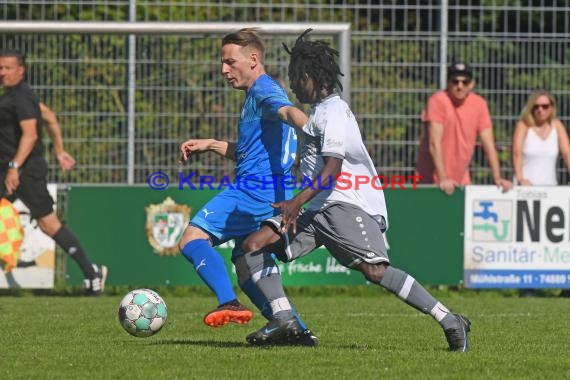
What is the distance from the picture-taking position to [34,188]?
44.8 ft

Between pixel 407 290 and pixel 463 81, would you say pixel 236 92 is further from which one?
pixel 407 290

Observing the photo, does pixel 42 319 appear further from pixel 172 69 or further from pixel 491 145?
pixel 491 145

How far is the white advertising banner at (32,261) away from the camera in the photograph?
14.0 meters

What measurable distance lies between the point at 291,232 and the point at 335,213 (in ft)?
0.90

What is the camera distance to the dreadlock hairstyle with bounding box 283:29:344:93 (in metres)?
8.02

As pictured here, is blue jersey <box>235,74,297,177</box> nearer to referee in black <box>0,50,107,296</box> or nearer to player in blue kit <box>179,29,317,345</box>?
player in blue kit <box>179,29,317,345</box>

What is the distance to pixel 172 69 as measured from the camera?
14.7 meters

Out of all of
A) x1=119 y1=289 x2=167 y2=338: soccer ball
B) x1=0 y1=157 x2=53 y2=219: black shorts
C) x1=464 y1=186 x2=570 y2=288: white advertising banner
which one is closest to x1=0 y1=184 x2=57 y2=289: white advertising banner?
x1=0 y1=157 x2=53 y2=219: black shorts

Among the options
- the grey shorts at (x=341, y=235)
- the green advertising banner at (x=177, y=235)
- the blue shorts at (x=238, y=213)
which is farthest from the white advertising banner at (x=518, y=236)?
the grey shorts at (x=341, y=235)

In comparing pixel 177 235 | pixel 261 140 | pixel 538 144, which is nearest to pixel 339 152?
pixel 261 140

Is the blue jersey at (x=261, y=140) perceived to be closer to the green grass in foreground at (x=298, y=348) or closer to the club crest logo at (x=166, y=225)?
the green grass in foreground at (x=298, y=348)

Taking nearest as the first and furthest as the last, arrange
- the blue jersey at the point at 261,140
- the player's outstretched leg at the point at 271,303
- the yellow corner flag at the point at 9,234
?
the player's outstretched leg at the point at 271,303 → the blue jersey at the point at 261,140 → the yellow corner flag at the point at 9,234

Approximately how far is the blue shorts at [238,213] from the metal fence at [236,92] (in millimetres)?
6131

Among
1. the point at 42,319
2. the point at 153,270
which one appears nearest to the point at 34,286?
the point at 153,270
